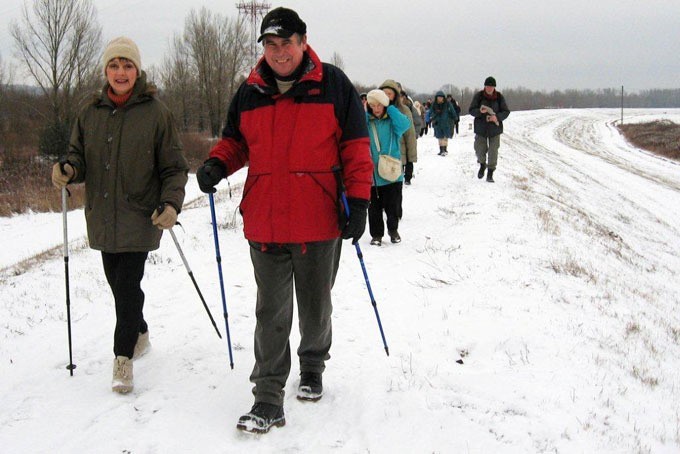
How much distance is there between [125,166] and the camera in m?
3.65

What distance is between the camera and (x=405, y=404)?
140 inches

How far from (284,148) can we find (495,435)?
7.09ft

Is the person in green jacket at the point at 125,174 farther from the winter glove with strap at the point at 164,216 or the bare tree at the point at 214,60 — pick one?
the bare tree at the point at 214,60

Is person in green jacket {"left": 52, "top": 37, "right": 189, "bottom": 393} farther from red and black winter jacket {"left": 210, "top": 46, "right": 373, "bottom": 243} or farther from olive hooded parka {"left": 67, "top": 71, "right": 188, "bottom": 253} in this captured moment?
red and black winter jacket {"left": 210, "top": 46, "right": 373, "bottom": 243}

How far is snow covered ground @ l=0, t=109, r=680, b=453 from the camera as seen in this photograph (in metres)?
3.27

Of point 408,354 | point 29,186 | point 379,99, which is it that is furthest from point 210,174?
point 29,186

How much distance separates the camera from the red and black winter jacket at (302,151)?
10.4ft

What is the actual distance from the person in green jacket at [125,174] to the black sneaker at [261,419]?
3.41 feet

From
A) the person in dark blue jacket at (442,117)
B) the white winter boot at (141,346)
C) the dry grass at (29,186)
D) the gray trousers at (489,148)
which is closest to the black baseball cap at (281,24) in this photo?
the white winter boot at (141,346)

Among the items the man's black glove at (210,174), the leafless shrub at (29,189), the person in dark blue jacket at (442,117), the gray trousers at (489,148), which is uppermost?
the person in dark blue jacket at (442,117)

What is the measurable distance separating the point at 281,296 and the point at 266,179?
0.76 metres

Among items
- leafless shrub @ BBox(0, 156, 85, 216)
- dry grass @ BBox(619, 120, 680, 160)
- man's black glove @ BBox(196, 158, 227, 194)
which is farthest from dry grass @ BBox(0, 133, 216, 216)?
dry grass @ BBox(619, 120, 680, 160)

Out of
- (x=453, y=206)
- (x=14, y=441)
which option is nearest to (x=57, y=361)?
(x=14, y=441)

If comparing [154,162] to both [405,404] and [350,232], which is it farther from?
[405,404]
